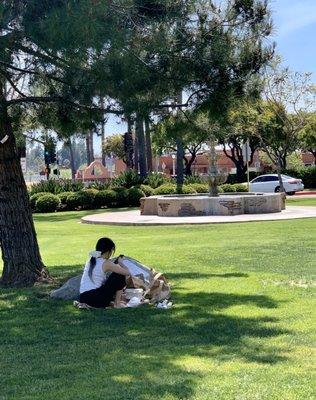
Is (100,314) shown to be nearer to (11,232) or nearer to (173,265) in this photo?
(11,232)

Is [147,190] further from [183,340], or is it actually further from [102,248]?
[183,340]

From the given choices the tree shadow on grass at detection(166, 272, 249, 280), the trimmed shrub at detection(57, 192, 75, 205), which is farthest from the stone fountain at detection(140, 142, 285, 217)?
the tree shadow on grass at detection(166, 272, 249, 280)

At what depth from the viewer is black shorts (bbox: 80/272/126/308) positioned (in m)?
7.98

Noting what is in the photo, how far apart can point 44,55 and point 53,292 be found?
3.07 metres

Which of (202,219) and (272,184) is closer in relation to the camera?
(202,219)

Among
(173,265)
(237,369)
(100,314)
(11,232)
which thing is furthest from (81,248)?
(237,369)

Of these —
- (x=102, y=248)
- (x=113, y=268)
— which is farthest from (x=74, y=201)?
(x=113, y=268)

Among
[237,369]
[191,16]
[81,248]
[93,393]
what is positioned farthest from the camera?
[81,248]

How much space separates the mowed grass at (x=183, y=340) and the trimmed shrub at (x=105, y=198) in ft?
71.2

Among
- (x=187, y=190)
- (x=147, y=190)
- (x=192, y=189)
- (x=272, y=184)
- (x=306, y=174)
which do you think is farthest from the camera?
(x=306, y=174)

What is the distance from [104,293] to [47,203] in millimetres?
25459

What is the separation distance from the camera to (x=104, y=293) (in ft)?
26.2

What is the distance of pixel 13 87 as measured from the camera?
9.59 metres

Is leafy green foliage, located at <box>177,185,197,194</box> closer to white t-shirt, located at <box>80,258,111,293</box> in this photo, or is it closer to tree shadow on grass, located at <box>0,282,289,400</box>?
tree shadow on grass, located at <box>0,282,289,400</box>
